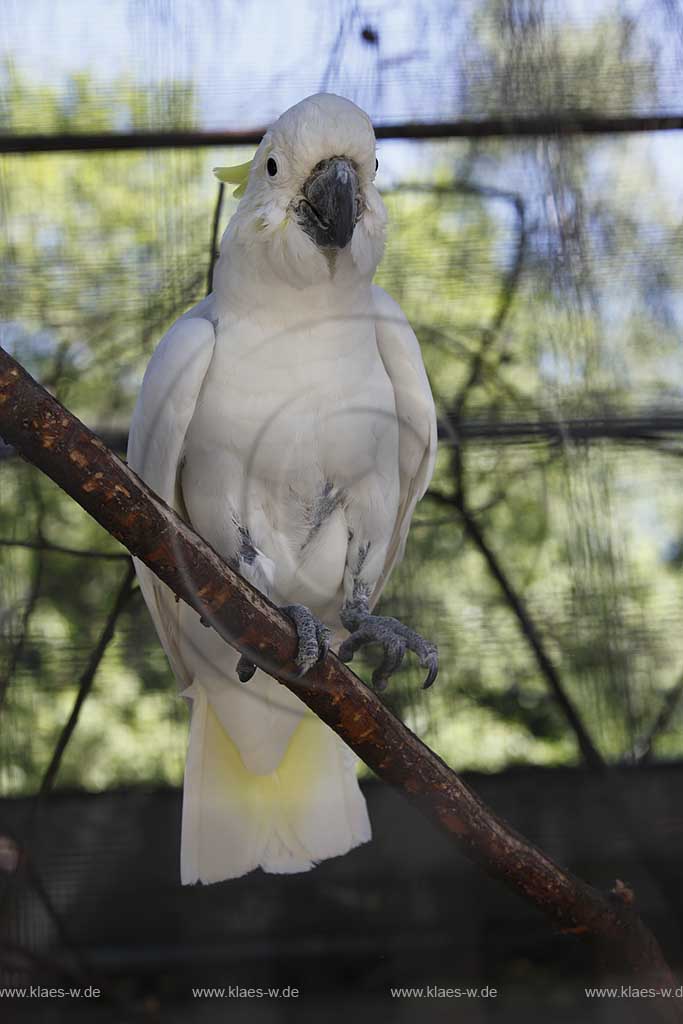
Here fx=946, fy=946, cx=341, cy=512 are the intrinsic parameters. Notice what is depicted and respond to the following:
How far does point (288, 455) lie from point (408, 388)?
0.59 feet

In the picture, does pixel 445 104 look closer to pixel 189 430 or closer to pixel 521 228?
pixel 521 228

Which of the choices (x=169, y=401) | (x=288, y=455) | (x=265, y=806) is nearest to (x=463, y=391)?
(x=288, y=455)

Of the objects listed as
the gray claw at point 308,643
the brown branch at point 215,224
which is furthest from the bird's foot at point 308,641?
the brown branch at point 215,224

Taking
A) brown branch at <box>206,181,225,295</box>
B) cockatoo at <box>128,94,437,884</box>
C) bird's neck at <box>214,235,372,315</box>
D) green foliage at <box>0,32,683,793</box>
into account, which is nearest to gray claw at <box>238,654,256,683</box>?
cockatoo at <box>128,94,437,884</box>

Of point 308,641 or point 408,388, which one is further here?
point 408,388

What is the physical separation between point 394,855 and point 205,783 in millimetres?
Answer: 349

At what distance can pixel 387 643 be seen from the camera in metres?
1.04

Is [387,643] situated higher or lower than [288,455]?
lower

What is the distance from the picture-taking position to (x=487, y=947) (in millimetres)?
1331

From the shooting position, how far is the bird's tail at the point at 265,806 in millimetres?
1110

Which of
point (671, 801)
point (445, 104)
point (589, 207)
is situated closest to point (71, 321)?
point (445, 104)

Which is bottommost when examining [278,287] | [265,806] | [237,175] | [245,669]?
[265,806]

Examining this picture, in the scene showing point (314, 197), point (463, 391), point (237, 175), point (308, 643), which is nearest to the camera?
point (308, 643)

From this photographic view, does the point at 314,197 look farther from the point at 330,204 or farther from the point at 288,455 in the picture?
the point at 288,455
